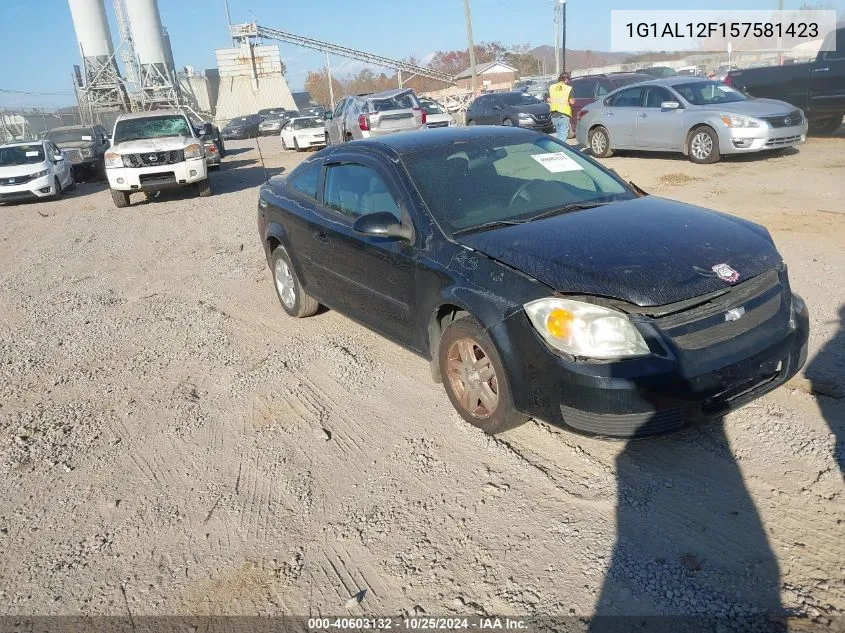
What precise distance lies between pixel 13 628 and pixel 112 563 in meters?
0.44

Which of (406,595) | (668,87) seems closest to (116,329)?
(406,595)

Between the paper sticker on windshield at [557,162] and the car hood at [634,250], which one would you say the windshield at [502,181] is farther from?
the car hood at [634,250]

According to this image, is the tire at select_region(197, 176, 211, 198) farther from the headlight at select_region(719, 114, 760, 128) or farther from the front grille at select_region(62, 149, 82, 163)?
the headlight at select_region(719, 114, 760, 128)

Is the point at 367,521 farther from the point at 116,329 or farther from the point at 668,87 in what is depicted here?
the point at 668,87

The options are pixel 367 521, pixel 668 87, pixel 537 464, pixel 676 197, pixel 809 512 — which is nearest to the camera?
pixel 809 512

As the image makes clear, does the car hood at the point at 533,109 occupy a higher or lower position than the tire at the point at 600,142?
higher

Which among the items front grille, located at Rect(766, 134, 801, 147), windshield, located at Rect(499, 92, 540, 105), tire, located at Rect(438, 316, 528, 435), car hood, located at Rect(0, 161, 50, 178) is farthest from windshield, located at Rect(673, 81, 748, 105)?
car hood, located at Rect(0, 161, 50, 178)

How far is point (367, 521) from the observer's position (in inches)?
126

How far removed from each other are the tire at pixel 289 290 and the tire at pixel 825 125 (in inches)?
549

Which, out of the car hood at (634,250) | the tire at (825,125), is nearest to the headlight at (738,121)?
the tire at (825,125)

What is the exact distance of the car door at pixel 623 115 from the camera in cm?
1382

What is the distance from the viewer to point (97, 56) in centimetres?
4478

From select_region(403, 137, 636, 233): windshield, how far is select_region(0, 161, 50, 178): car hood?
50.0 ft

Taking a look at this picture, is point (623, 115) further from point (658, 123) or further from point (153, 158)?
point (153, 158)
